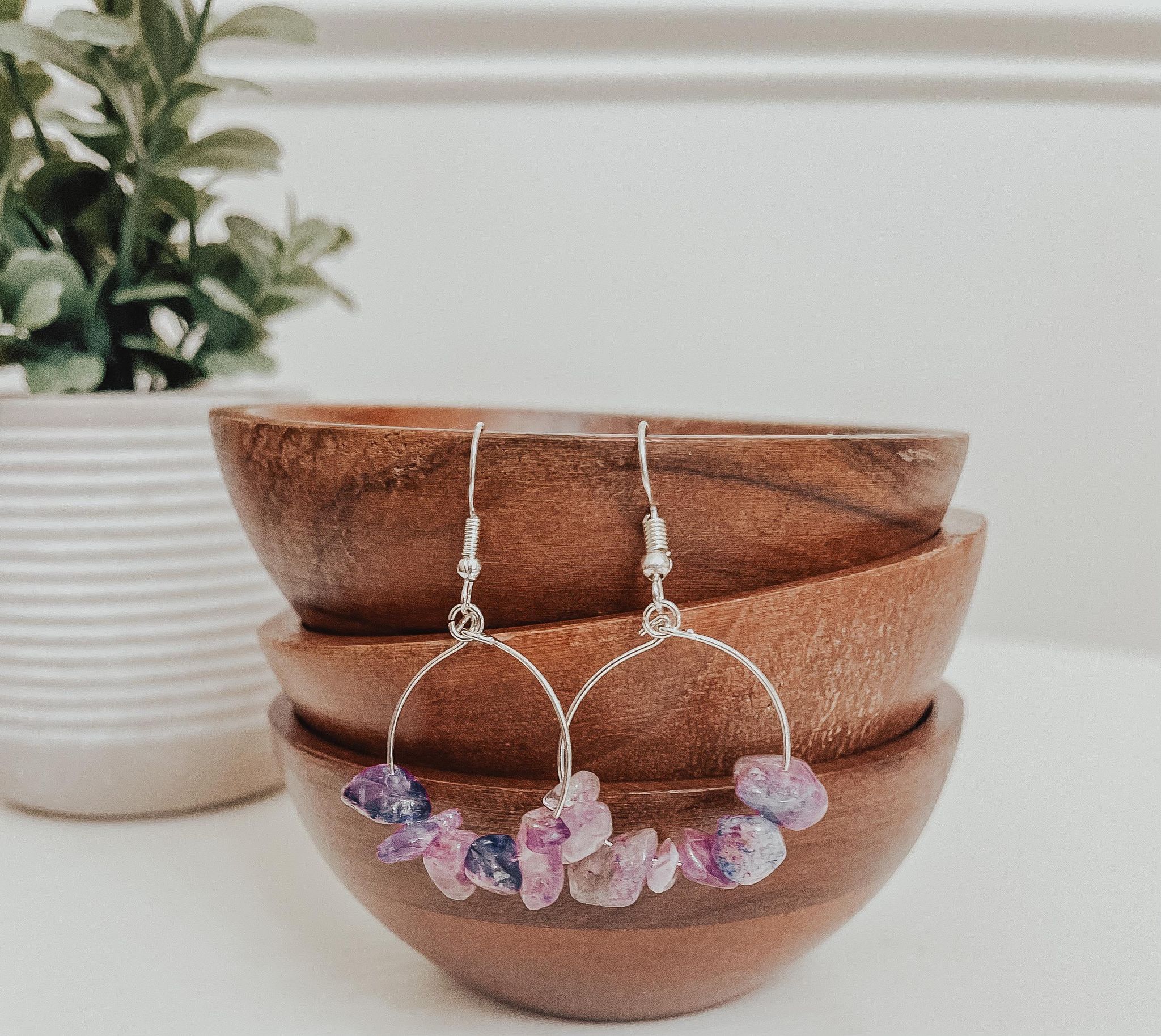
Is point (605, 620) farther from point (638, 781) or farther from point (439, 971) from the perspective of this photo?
point (439, 971)

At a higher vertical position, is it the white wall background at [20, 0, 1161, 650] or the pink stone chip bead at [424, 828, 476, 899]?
the white wall background at [20, 0, 1161, 650]

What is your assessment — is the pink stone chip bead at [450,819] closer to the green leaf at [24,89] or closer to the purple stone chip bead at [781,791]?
the purple stone chip bead at [781,791]

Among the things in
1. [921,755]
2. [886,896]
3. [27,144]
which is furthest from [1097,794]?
[27,144]

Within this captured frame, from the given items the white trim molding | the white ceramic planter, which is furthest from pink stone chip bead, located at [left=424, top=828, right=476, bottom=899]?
the white trim molding

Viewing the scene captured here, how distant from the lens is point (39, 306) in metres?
0.58

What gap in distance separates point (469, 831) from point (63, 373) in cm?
44

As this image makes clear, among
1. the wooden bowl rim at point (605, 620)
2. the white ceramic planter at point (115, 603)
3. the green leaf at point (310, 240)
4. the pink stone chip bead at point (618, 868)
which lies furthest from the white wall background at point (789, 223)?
the pink stone chip bead at point (618, 868)

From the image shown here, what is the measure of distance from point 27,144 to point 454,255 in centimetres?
58

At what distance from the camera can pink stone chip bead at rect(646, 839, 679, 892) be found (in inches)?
13.1

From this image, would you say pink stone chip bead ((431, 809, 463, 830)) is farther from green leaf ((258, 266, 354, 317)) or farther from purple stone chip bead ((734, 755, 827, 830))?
Answer: green leaf ((258, 266, 354, 317))

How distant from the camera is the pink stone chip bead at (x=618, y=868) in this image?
33cm

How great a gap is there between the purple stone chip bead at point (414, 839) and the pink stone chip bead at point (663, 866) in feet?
0.24

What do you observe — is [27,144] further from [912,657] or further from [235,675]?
[912,657]

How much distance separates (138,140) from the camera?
62cm
